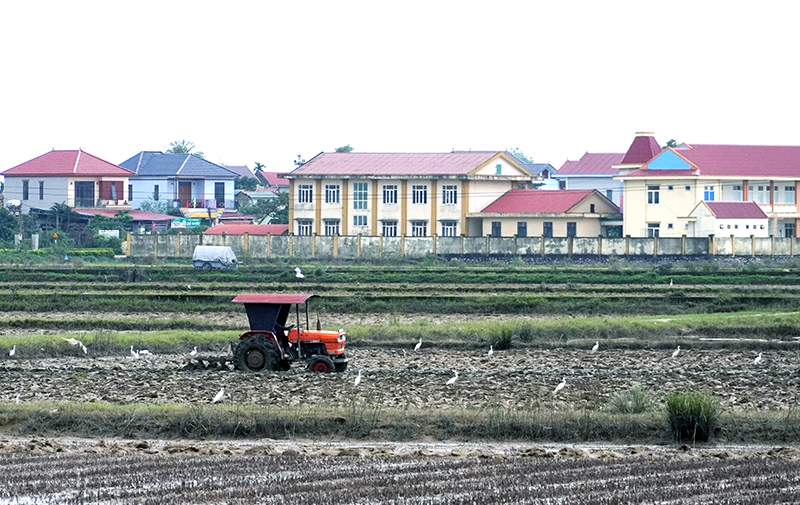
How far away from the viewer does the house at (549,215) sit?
6419cm

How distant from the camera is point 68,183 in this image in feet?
253

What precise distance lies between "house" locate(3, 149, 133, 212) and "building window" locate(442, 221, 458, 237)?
2442 cm

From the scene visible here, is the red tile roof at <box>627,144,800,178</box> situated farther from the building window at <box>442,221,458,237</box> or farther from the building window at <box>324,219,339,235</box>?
the building window at <box>324,219,339,235</box>

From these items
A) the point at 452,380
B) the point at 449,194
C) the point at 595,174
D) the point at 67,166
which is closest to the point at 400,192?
the point at 449,194

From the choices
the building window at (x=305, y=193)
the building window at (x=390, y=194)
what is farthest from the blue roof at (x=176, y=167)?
the building window at (x=390, y=194)

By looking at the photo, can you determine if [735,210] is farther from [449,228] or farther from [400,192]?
[400,192]

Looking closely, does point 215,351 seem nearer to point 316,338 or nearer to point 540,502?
point 316,338

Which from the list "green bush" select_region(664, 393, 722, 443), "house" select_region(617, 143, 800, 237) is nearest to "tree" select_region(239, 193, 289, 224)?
"house" select_region(617, 143, 800, 237)

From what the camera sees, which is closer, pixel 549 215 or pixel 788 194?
pixel 549 215

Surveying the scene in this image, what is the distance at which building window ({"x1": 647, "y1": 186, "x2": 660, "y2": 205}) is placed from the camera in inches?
2571

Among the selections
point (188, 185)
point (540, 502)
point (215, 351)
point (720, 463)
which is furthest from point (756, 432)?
point (188, 185)

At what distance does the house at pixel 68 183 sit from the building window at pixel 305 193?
1550 centimetres

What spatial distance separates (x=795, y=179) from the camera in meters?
65.5

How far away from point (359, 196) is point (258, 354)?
4747cm
